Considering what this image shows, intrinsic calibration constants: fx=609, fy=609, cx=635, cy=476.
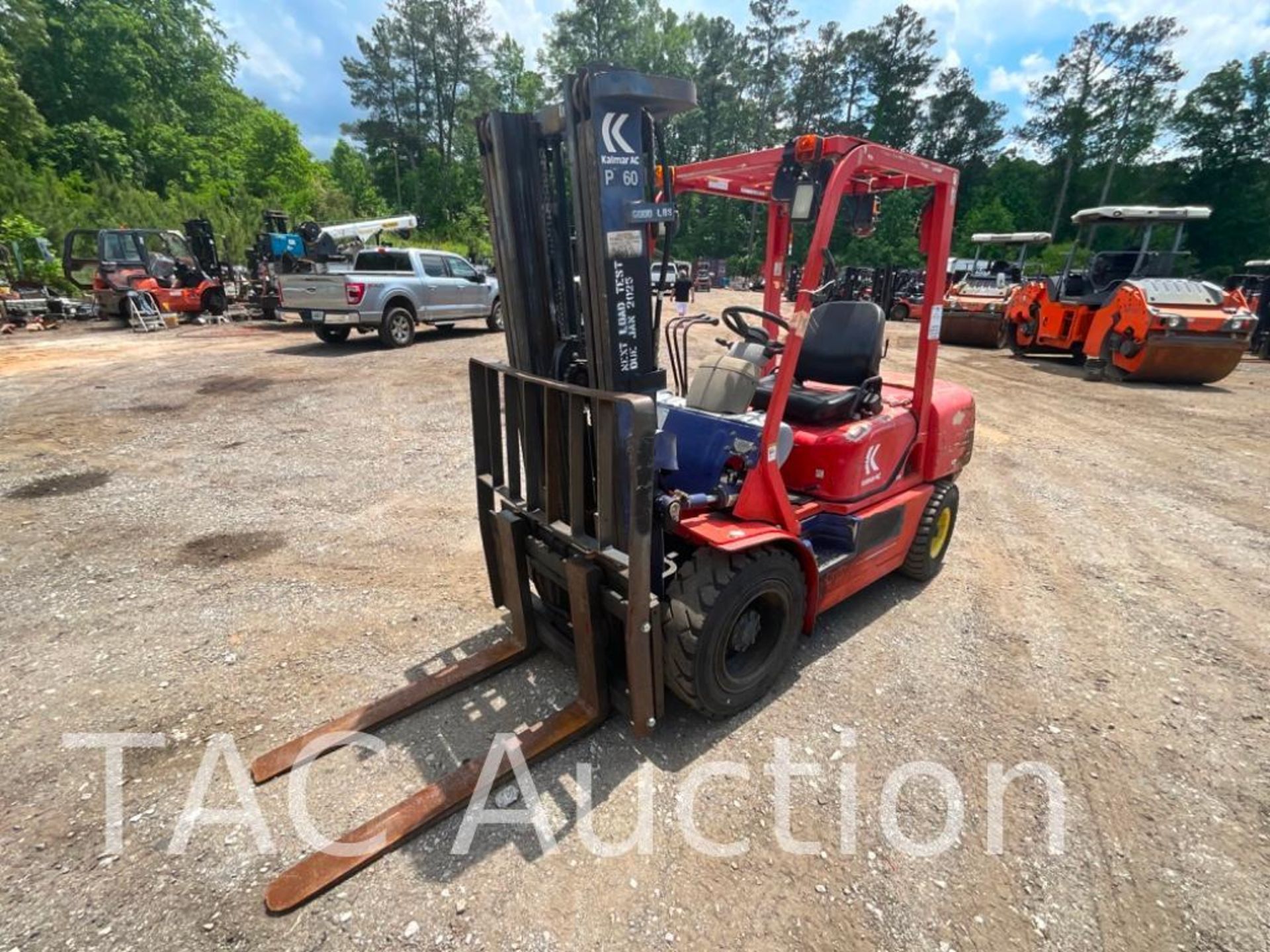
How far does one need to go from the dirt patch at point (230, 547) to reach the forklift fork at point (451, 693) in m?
2.20

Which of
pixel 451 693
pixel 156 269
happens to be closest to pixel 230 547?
pixel 451 693

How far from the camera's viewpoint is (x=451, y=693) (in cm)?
297

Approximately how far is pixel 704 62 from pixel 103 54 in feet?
132

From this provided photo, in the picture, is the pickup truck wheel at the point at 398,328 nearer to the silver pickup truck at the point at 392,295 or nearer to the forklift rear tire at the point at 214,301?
the silver pickup truck at the point at 392,295

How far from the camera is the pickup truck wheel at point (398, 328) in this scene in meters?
12.4

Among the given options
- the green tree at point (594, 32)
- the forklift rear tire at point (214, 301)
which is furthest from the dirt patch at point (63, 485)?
the green tree at point (594, 32)

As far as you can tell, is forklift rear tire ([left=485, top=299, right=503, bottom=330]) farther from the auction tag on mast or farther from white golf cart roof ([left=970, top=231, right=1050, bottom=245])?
white golf cart roof ([left=970, top=231, right=1050, bottom=245])

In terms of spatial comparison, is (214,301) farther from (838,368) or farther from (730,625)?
(730,625)

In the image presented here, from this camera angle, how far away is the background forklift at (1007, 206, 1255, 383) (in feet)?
33.9

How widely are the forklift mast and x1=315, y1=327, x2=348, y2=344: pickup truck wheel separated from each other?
1194 centimetres

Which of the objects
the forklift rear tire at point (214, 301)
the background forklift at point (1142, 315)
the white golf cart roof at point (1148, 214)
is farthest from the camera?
the forklift rear tire at point (214, 301)

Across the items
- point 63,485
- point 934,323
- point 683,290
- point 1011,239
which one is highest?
point 1011,239

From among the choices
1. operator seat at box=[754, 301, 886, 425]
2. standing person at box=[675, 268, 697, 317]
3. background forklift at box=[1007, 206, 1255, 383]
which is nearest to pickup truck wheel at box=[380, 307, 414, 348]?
standing person at box=[675, 268, 697, 317]

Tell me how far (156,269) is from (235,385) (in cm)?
1097
